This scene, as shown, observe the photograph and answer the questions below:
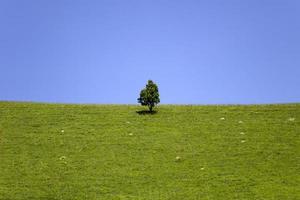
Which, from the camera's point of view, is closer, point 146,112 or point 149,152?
point 149,152

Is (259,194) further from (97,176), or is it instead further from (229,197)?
(97,176)

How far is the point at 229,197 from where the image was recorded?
46312 millimetres

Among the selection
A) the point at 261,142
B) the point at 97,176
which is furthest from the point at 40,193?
the point at 261,142

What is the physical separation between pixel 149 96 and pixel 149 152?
12435 millimetres

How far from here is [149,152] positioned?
56.3 m

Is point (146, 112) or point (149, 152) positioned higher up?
point (146, 112)

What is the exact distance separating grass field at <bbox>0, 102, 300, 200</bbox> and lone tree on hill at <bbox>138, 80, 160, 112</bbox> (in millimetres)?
1458

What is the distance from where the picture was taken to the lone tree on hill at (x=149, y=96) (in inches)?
2665

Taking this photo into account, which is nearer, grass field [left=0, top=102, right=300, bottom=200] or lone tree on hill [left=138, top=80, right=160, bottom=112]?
grass field [left=0, top=102, right=300, bottom=200]

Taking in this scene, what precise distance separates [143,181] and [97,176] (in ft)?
13.4

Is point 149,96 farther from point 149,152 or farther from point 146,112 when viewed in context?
point 149,152

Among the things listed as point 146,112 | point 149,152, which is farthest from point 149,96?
point 149,152

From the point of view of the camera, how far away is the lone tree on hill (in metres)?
67.7

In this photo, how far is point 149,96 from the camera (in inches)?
2660
